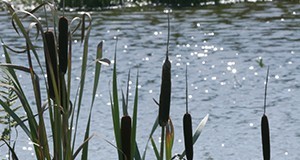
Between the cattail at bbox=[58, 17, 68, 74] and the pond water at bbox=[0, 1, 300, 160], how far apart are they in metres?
4.57

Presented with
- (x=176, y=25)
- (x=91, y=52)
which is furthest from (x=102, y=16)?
(x=91, y=52)

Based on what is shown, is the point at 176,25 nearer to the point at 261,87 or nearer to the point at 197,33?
the point at 197,33

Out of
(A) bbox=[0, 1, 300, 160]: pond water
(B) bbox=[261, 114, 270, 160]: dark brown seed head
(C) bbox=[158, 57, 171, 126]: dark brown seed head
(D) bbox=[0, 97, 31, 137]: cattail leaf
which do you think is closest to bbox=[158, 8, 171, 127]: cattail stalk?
(C) bbox=[158, 57, 171, 126]: dark brown seed head

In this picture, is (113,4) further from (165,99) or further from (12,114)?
(165,99)

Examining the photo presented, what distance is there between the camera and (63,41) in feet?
7.50

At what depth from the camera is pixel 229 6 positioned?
19.2 metres

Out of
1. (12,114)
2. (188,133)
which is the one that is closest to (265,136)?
(188,133)

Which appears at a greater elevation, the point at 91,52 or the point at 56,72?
the point at 56,72

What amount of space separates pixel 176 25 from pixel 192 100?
6.41m

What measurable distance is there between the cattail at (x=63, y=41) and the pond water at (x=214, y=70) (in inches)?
180

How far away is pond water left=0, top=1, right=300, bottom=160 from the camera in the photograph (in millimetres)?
7824

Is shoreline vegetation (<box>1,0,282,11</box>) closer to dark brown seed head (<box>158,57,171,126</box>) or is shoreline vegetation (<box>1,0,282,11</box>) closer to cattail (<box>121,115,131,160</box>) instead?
cattail (<box>121,115,131,160</box>)

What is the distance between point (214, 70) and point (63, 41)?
937cm

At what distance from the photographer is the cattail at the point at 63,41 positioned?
2277 mm
